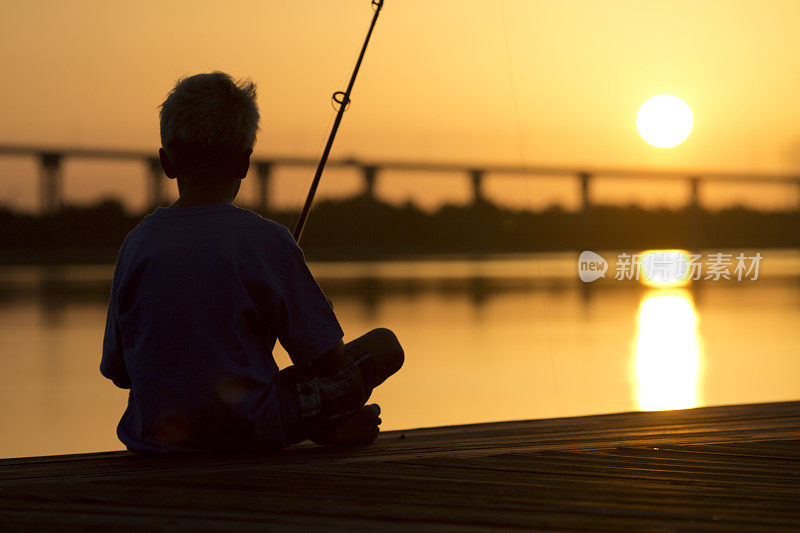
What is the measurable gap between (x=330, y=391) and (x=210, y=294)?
27 centimetres

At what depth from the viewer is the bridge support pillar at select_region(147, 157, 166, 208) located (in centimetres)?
438

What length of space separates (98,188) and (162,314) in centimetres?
459

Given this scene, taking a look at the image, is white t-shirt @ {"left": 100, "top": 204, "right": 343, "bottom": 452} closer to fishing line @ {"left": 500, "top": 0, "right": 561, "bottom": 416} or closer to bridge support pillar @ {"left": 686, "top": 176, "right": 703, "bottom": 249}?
fishing line @ {"left": 500, "top": 0, "right": 561, "bottom": 416}

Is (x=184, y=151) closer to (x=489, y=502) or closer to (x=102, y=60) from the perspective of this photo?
(x=489, y=502)

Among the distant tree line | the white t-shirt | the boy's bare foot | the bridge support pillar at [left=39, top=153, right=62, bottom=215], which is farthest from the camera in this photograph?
the distant tree line

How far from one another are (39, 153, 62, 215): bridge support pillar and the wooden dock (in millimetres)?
4571

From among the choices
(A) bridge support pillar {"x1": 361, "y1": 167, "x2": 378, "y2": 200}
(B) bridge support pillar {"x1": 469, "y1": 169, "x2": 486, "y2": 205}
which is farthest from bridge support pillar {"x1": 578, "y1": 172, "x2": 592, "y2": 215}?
(A) bridge support pillar {"x1": 361, "y1": 167, "x2": 378, "y2": 200}

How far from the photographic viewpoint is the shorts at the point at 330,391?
58.6 inches

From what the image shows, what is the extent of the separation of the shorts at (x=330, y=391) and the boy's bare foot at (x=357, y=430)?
0.04 m

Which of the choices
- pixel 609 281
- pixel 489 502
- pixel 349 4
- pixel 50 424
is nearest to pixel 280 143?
pixel 349 4

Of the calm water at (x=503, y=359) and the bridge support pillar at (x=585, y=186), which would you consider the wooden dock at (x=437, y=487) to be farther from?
the bridge support pillar at (x=585, y=186)

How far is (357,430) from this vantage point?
1.64 metres

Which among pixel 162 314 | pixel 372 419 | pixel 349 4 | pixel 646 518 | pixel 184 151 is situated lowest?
pixel 646 518

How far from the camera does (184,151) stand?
54.1 inches
